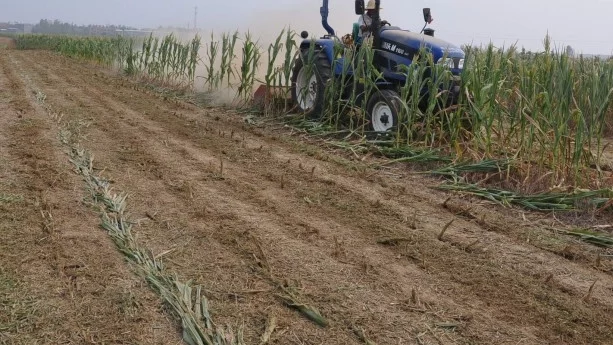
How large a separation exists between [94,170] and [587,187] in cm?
450

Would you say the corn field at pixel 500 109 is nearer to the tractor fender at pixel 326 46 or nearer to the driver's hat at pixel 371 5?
the tractor fender at pixel 326 46

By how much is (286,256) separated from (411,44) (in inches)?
176

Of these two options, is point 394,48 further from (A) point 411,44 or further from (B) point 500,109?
(B) point 500,109

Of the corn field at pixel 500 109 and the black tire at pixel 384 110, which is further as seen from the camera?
the black tire at pixel 384 110

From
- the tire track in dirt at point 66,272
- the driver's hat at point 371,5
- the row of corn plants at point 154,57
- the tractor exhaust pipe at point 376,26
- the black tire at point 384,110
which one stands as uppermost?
the driver's hat at point 371,5

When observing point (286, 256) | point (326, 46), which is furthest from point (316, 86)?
point (286, 256)

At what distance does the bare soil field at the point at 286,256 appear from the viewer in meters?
2.76

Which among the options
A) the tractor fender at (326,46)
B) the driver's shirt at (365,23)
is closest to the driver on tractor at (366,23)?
the driver's shirt at (365,23)

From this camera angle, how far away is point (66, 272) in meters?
3.12

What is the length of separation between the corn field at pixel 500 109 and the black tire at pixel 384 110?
0.37 ft

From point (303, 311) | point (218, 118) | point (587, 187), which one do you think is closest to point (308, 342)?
point (303, 311)

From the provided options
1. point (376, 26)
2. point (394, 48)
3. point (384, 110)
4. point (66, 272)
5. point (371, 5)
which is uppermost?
point (371, 5)

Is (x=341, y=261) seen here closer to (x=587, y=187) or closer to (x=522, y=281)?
(x=522, y=281)

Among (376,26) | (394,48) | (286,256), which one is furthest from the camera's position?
(376,26)
